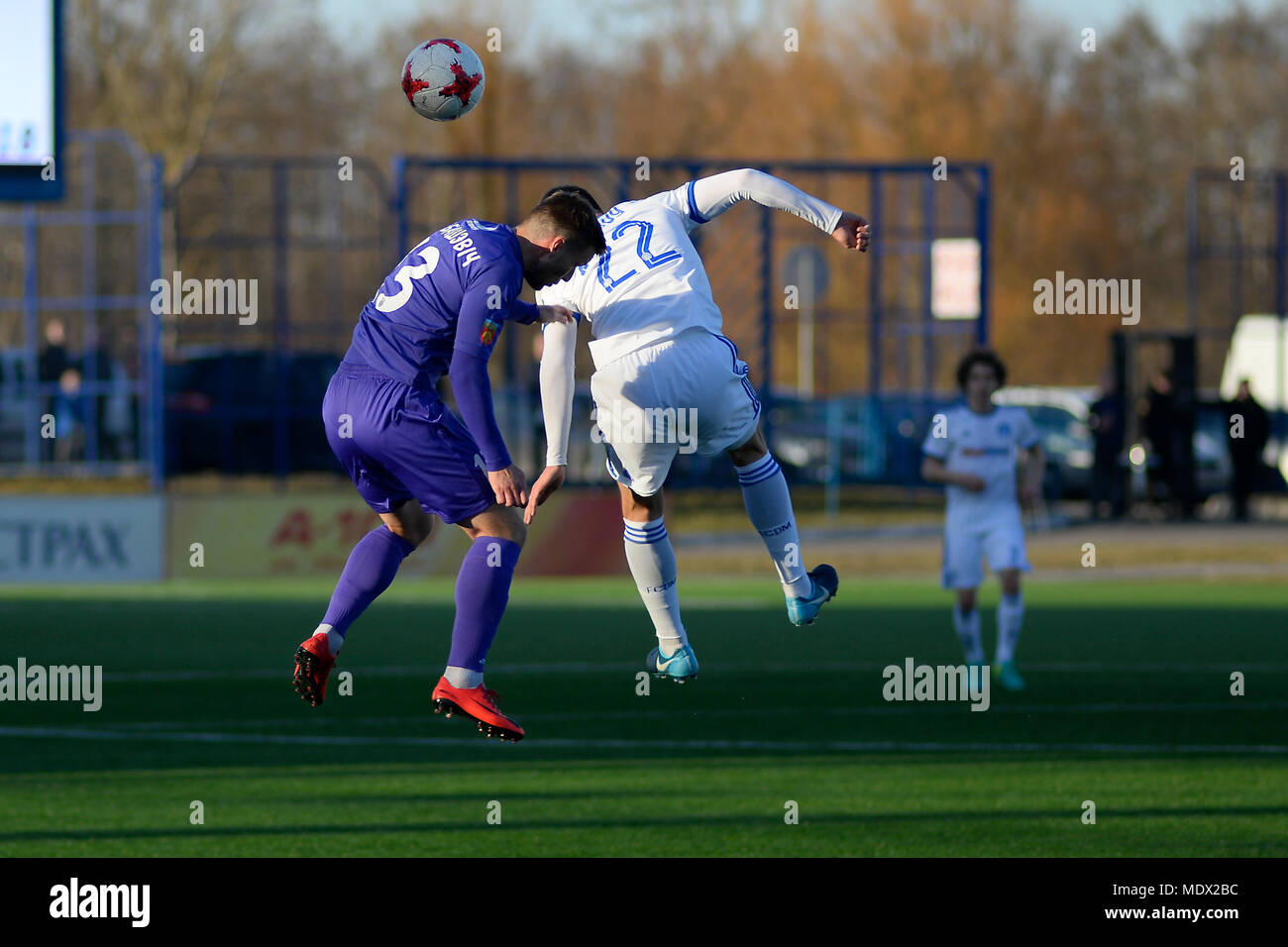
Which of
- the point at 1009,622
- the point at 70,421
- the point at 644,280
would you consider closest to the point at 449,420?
the point at 644,280

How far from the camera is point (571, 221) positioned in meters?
6.63

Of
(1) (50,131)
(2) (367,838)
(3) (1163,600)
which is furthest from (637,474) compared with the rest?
(3) (1163,600)

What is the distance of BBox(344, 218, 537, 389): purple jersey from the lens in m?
6.70

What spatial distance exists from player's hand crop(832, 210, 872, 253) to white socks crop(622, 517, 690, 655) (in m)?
1.51

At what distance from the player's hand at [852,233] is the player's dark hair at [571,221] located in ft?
2.55

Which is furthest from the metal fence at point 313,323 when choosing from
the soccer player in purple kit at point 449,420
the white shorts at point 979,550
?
the soccer player in purple kit at point 449,420

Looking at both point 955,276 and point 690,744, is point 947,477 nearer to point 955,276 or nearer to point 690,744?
point 690,744

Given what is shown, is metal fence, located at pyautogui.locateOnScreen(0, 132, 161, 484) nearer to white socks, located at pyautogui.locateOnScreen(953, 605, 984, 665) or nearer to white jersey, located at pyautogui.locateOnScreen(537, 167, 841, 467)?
white socks, located at pyautogui.locateOnScreen(953, 605, 984, 665)

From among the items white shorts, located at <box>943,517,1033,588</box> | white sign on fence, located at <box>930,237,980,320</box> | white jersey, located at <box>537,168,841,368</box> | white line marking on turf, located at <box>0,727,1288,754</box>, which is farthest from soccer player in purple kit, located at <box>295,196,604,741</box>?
white sign on fence, located at <box>930,237,980,320</box>

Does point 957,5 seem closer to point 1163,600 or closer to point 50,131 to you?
point 1163,600

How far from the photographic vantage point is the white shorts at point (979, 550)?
17.7 meters

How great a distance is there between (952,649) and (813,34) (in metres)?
32.4

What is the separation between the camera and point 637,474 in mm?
7301

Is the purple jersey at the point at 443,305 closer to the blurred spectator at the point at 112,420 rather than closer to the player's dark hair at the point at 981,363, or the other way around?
the player's dark hair at the point at 981,363
